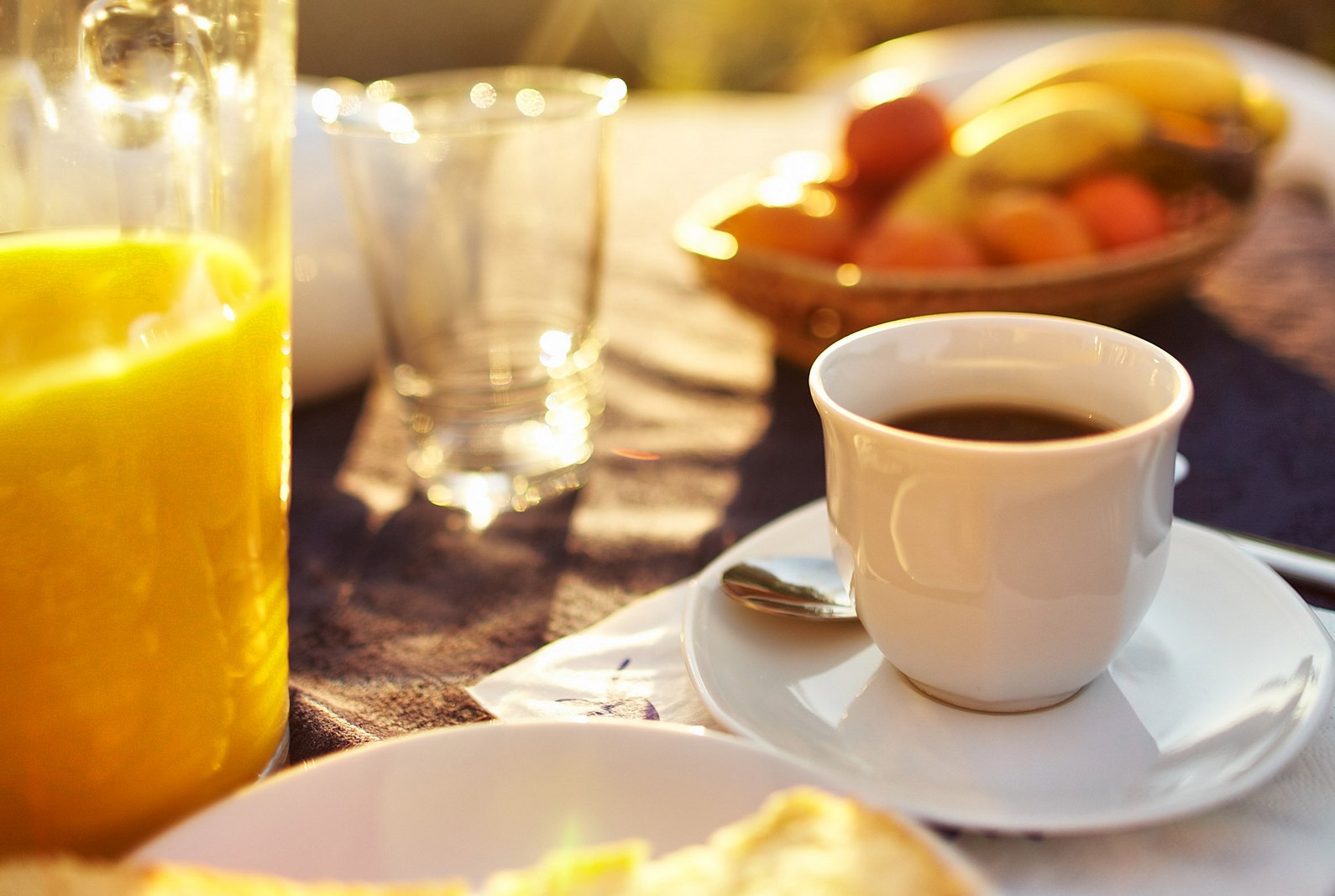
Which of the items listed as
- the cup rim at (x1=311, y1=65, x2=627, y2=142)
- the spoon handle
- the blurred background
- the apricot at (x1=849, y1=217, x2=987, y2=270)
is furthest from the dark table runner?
the blurred background

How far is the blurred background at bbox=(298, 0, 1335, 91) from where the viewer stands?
4332 mm

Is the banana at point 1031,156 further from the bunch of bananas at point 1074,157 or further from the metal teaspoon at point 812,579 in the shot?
the metal teaspoon at point 812,579

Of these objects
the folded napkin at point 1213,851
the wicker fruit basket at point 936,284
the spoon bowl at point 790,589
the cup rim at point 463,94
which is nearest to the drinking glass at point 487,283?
the cup rim at point 463,94

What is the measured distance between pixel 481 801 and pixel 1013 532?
0.70ft

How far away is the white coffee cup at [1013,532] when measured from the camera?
41 centimetres

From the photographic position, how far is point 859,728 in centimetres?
44

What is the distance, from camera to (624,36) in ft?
15.5

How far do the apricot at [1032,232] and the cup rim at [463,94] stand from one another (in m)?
0.32

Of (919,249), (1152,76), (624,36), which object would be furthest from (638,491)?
(624,36)

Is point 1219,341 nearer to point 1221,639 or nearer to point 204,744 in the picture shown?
point 1221,639

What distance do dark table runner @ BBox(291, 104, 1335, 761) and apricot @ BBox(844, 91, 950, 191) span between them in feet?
0.59

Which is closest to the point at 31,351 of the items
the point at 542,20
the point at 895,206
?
the point at 895,206

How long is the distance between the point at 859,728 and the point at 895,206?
0.62 m

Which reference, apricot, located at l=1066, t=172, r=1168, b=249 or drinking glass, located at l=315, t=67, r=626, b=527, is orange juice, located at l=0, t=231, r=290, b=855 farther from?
apricot, located at l=1066, t=172, r=1168, b=249
